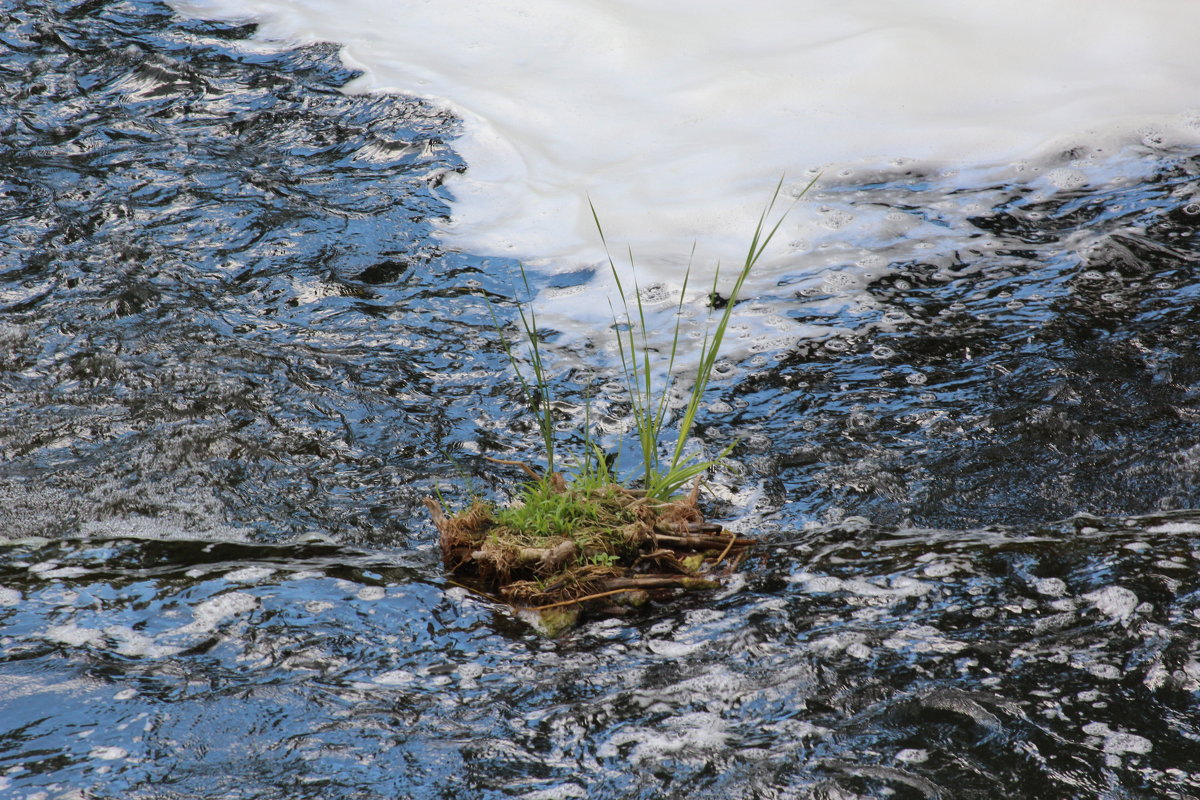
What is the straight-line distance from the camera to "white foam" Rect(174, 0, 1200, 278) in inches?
260

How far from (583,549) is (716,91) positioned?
231 inches

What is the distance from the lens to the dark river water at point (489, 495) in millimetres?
2332

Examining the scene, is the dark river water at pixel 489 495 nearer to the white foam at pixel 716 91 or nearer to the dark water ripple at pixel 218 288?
the dark water ripple at pixel 218 288

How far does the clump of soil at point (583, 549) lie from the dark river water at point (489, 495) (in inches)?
3.8

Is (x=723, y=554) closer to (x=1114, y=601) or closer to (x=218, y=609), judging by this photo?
(x=1114, y=601)

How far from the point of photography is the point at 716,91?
801cm

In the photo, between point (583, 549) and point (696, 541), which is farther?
point (696, 541)

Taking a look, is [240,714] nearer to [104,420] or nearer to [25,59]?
[104,420]

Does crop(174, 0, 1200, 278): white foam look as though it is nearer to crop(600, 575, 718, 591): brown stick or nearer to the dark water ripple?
the dark water ripple

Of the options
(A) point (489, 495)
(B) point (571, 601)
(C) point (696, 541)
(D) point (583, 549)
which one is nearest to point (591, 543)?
(D) point (583, 549)

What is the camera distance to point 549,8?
30.5 ft

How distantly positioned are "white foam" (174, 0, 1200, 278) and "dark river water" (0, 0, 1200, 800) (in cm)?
50

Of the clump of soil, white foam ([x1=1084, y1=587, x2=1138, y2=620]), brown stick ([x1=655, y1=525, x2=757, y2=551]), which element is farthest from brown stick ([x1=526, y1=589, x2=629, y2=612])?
white foam ([x1=1084, y1=587, x2=1138, y2=620])

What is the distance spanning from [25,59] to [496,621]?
23.6 ft
